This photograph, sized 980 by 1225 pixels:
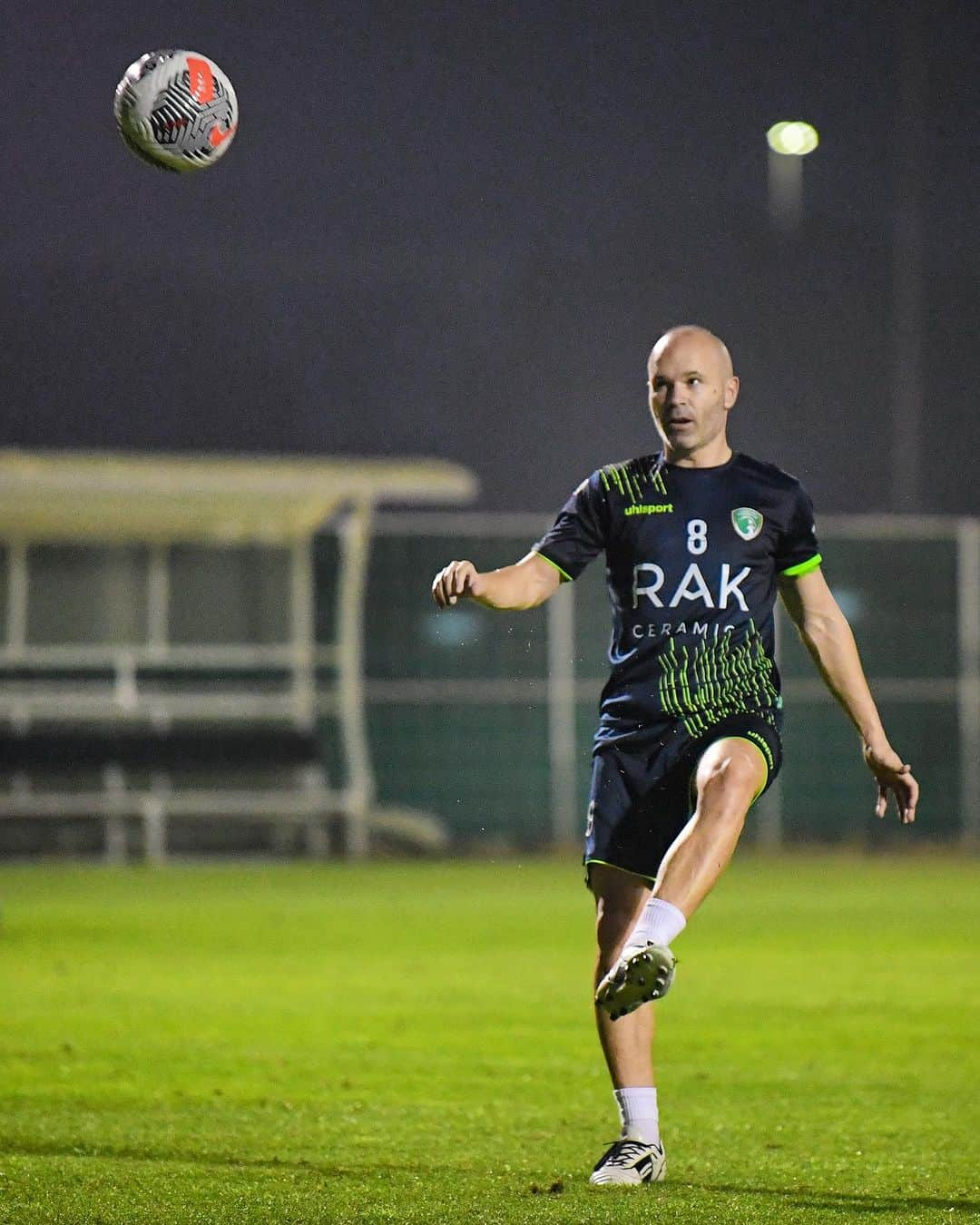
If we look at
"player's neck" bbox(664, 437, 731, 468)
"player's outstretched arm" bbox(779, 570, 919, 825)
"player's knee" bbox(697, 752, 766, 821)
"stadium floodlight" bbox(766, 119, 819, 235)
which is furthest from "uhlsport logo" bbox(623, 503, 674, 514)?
"stadium floodlight" bbox(766, 119, 819, 235)

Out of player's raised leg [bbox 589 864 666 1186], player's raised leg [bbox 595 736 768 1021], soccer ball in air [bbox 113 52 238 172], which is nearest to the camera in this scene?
player's raised leg [bbox 595 736 768 1021]

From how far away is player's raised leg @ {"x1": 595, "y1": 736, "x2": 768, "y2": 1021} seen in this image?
5219 mm

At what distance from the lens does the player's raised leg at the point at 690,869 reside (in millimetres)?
5219

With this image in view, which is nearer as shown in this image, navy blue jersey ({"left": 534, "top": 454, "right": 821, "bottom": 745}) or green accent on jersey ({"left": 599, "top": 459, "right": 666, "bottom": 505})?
navy blue jersey ({"left": 534, "top": 454, "right": 821, "bottom": 745})

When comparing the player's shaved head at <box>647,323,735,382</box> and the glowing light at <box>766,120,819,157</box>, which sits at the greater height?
the glowing light at <box>766,120,819,157</box>

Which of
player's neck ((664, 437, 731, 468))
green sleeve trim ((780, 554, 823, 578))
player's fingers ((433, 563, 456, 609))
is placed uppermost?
player's neck ((664, 437, 731, 468))

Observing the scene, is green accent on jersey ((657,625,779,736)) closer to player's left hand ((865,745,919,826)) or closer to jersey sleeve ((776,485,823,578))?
jersey sleeve ((776,485,823,578))

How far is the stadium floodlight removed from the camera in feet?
122

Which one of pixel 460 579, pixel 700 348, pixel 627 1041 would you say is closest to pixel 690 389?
pixel 700 348

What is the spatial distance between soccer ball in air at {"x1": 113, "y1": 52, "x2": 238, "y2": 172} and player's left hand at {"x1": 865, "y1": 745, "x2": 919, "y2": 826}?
391 cm

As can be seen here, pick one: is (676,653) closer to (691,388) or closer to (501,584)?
(501,584)

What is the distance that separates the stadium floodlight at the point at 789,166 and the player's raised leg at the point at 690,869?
107 feet

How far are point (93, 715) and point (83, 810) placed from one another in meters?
1.03

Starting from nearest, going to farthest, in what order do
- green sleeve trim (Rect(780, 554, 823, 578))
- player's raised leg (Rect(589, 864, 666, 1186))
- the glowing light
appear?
player's raised leg (Rect(589, 864, 666, 1186)) → green sleeve trim (Rect(780, 554, 823, 578)) → the glowing light
